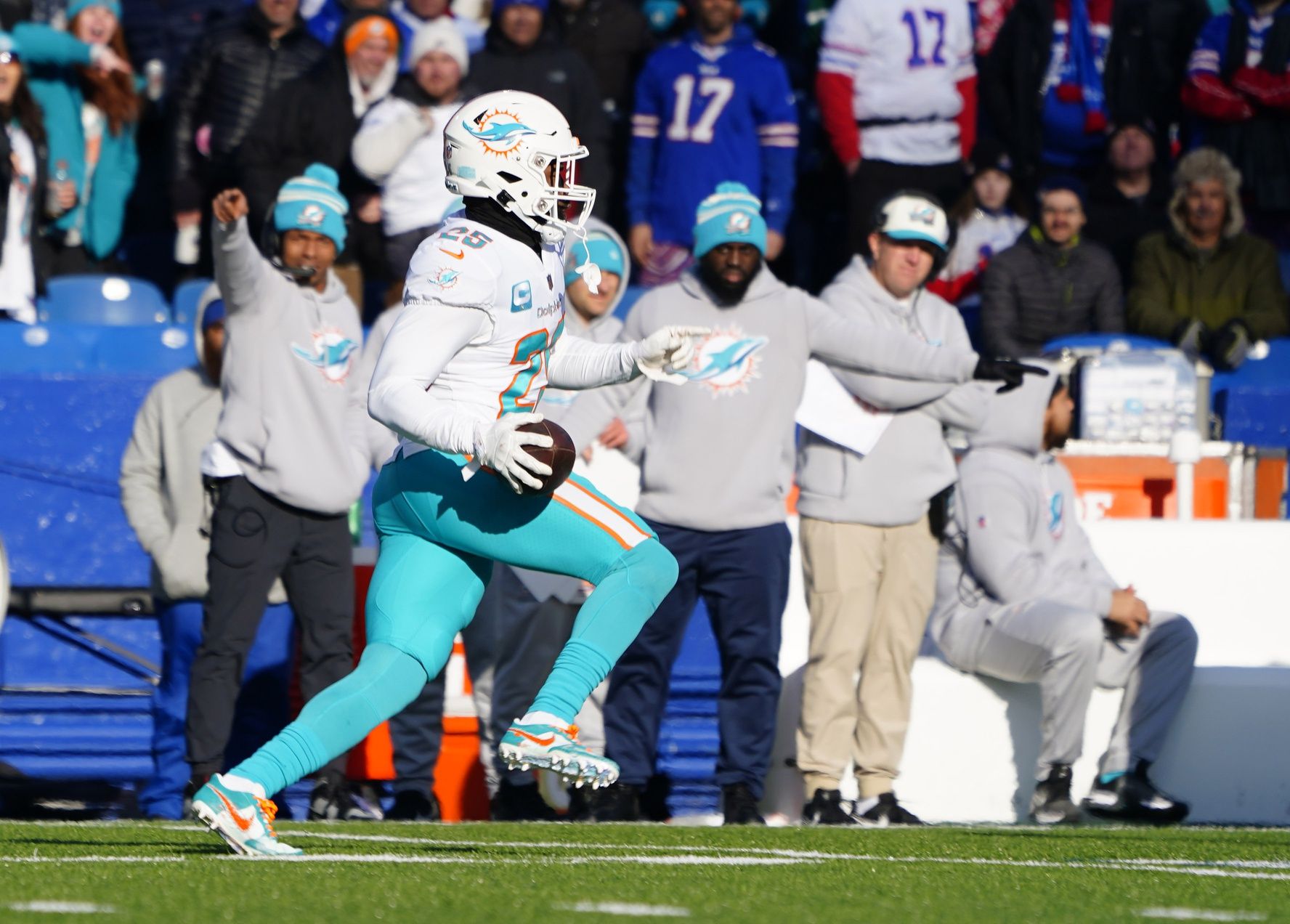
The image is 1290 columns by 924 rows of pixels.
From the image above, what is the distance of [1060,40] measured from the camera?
34.2ft

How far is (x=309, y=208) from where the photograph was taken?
650 cm

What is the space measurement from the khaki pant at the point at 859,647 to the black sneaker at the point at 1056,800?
485mm

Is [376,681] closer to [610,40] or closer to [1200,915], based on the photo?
[1200,915]

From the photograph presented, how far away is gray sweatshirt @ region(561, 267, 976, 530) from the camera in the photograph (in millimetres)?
6422

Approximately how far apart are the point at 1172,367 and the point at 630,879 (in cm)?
520

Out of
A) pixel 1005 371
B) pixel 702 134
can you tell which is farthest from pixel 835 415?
pixel 702 134

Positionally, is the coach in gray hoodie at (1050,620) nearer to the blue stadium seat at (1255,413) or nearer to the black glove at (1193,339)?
the blue stadium seat at (1255,413)

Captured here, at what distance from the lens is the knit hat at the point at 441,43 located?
349 inches

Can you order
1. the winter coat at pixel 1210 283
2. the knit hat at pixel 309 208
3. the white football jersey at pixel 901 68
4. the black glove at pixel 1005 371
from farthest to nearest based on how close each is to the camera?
the white football jersey at pixel 901 68 < the winter coat at pixel 1210 283 < the knit hat at pixel 309 208 < the black glove at pixel 1005 371

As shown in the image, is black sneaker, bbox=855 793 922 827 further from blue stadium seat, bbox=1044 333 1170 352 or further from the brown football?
blue stadium seat, bbox=1044 333 1170 352

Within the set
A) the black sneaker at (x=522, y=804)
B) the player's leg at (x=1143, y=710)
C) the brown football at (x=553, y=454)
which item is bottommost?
the black sneaker at (x=522, y=804)

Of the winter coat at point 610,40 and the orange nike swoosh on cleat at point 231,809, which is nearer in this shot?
the orange nike swoosh on cleat at point 231,809

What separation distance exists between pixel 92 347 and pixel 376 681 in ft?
16.6

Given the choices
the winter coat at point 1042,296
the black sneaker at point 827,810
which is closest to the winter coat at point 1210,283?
the winter coat at point 1042,296
